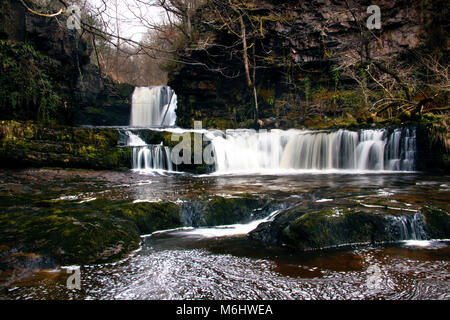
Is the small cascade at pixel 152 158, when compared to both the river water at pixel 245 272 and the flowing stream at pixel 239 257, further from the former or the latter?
the river water at pixel 245 272

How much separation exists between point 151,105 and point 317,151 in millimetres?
13157

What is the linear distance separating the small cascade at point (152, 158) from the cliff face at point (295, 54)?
5.63 m

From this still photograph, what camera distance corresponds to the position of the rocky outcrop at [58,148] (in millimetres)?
9312

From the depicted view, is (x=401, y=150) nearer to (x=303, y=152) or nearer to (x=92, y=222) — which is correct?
(x=303, y=152)

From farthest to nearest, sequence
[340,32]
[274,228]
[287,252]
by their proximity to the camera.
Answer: [340,32], [274,228], [287,252]

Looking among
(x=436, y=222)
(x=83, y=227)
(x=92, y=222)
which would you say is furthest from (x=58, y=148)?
(x=436, y=222)

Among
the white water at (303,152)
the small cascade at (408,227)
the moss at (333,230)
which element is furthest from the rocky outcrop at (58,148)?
the small cascade at (408,227)

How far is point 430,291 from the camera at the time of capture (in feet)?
9.33

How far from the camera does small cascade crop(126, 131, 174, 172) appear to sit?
36.4 ft

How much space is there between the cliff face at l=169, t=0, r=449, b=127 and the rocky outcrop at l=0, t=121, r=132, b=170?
6731 mm
